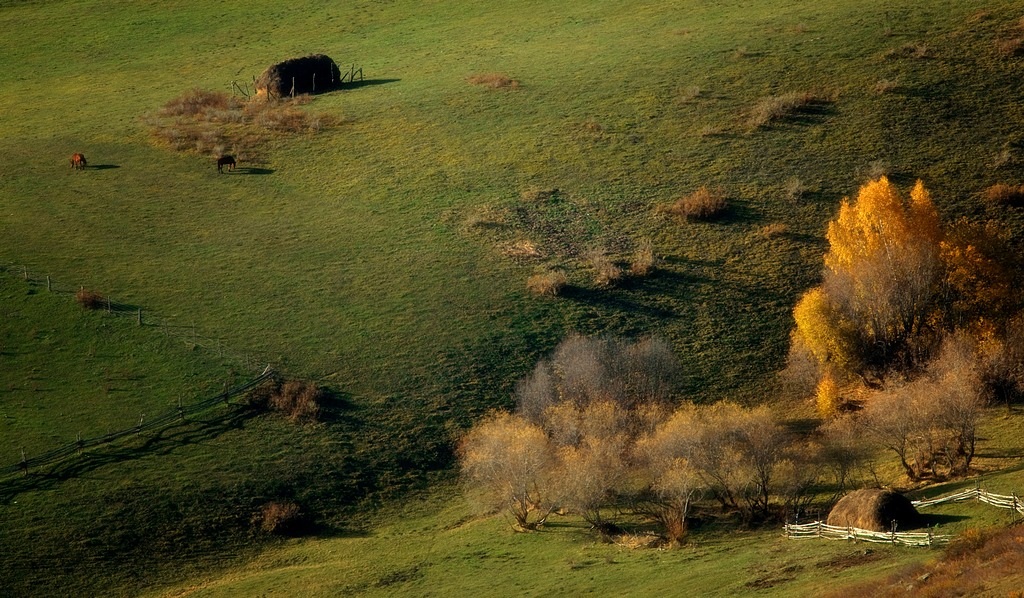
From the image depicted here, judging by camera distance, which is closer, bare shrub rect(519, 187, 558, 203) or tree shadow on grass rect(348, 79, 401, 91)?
bare shrub rect(519, 187, 558, 203)

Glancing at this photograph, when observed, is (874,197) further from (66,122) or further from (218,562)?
A: (66,122)

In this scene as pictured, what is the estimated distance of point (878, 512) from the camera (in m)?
38.0

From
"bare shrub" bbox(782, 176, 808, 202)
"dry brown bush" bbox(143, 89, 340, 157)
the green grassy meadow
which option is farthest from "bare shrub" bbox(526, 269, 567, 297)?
"dry brown bush" bbox(143, 89, 340, 157)

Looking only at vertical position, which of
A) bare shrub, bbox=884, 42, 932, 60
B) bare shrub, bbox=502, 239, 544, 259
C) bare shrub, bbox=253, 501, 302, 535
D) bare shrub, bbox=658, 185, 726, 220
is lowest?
bare shrub, bbox=253, 501, 302, 535

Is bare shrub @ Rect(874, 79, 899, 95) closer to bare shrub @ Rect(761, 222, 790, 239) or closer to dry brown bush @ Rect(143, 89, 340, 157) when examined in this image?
bare shrub @ Rect(761, 222, 790, 239)

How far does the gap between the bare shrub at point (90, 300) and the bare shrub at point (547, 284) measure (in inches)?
959

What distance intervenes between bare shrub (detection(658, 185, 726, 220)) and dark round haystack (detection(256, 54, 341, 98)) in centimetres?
3796

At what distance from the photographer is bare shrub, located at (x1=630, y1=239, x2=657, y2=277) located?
211 ft

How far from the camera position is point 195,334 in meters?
59.0

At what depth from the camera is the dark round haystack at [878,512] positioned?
38.0 meters

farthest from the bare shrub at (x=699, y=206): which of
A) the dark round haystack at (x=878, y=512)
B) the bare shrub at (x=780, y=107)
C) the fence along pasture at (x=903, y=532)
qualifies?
the dark round haystack at (x=878, y=512)

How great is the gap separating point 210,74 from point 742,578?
7850 centimetres

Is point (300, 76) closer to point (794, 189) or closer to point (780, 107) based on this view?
point (780, 107)

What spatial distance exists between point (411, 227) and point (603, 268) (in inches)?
549
